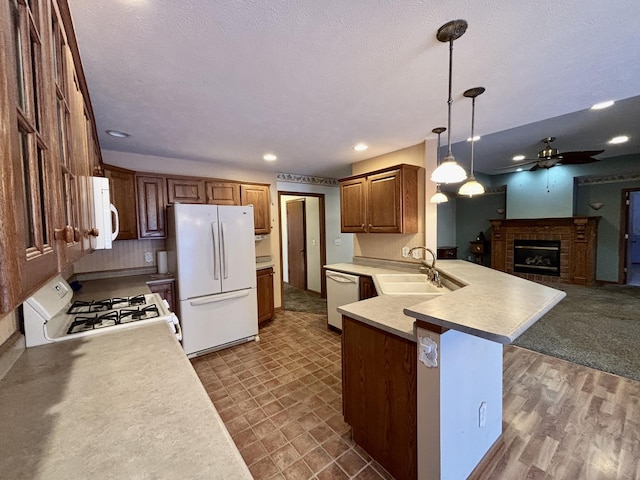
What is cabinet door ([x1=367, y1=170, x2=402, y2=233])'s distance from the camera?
3045 mm

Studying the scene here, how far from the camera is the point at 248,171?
416 centimetres

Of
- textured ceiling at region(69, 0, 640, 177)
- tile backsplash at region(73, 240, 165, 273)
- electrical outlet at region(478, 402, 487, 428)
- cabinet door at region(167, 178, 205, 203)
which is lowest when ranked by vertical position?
electrical outlet at region(478, 402, 487, 428)

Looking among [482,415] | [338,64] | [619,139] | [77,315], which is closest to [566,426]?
[482,415]

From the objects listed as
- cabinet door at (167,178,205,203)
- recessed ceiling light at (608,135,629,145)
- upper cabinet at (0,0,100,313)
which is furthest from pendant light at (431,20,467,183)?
recessed ceiling light at (608,135,629,145)

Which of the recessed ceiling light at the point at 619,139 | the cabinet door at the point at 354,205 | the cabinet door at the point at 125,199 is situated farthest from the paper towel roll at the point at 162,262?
the recessed ceiling light at the point at 619,139

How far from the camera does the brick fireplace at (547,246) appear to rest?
5.77 meters

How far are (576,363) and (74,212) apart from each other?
161 inches

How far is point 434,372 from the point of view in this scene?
49.1 inches

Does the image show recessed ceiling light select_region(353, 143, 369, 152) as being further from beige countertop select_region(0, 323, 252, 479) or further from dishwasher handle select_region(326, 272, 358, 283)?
beige countertop select_region(0, 323, 252, 479)

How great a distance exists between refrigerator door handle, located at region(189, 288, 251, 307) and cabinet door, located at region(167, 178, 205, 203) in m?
1.25

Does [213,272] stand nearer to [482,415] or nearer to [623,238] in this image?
[482,415]

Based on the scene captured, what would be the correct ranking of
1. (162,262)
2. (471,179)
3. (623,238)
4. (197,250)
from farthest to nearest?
(623,238) < (162,262) < (197,250) < (471,179)

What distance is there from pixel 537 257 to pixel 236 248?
23.6 feet

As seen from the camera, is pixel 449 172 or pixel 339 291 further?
pixel 339 291
